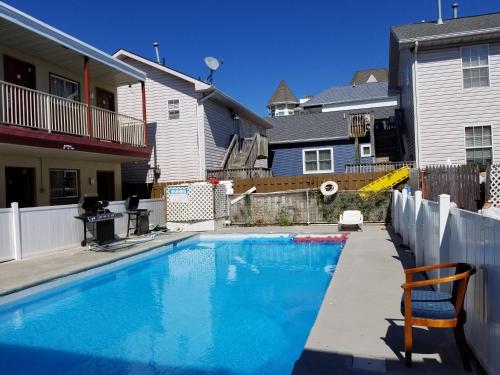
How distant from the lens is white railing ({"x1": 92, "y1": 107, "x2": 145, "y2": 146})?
45.9ft

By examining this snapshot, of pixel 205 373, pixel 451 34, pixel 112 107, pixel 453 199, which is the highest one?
pixel 451 34

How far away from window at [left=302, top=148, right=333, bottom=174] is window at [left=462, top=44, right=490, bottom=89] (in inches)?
393

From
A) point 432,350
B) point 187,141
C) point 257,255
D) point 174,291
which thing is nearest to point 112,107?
point 187,141

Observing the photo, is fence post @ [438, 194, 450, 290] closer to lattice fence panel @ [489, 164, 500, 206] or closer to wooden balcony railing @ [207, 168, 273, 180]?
lattice fence panel @ [489, 164, 500, 206]

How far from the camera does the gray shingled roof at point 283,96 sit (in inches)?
2682

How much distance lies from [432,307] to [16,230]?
929cm

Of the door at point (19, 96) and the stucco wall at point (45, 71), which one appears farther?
the stucco wall at point (45, 71)

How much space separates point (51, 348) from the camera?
18.2ft

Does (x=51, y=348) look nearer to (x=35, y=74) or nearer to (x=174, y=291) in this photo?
(x=174, y=291)

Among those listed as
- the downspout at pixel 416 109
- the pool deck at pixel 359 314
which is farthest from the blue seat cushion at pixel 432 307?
the downspout at pixel 416 109

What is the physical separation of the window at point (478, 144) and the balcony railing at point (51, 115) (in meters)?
12.2

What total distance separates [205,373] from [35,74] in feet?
40.2

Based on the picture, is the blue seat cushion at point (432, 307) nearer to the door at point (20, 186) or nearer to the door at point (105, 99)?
the door at point (20, 186)

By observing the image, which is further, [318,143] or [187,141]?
[318,143]
